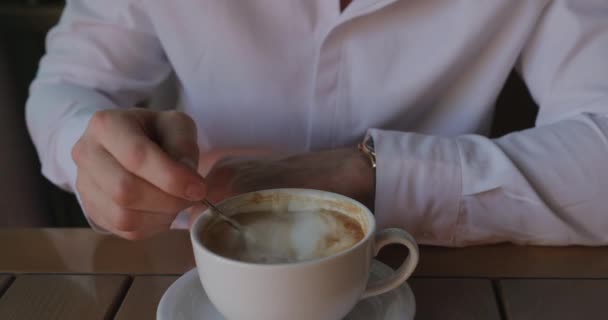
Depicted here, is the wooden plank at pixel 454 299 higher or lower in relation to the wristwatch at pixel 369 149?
lower

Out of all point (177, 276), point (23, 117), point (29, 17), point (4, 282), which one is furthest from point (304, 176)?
point (29, 17)

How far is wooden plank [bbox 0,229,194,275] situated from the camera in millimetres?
528

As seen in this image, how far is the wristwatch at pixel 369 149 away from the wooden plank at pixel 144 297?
0.76ft

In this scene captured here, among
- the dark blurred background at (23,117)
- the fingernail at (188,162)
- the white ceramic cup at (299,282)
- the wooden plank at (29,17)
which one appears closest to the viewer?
the white ceramic cup at (299,282)

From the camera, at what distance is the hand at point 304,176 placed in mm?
590

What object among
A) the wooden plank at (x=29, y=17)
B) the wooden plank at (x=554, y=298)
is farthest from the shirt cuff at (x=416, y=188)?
the wooden plank at (x=29, y=17)

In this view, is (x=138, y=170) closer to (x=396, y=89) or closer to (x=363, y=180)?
(x=363, y=180)

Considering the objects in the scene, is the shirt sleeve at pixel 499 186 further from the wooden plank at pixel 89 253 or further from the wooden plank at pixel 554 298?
the wooden plank at pixel 89 253

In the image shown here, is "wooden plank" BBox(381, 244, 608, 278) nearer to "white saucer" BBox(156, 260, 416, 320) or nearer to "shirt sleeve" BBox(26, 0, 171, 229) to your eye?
"white saucer" BBox(156, 260, 416, 320)

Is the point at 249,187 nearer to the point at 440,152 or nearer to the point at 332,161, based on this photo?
the point at 332,161

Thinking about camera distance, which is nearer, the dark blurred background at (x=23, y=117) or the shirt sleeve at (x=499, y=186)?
the shirt sleeve at (x=499, y=186)

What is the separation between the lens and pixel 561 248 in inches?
21.6

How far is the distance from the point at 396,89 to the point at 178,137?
0.35m

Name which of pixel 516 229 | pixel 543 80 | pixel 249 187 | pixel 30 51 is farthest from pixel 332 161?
pixel 30 51
